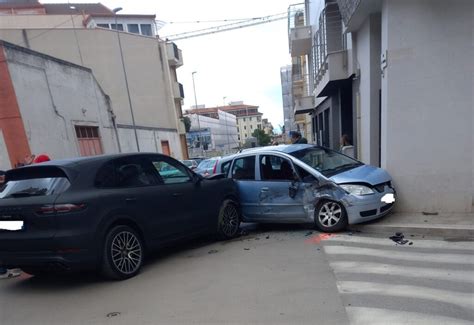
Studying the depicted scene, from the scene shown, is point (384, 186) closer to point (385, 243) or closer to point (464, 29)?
point (385, 243)

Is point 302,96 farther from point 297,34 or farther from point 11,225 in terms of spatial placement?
point 11,225

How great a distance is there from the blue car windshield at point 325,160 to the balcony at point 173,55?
32012 millimetres

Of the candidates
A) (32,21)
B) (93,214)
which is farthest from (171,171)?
(32,21)

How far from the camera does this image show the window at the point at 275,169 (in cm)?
668

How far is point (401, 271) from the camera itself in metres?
4.29

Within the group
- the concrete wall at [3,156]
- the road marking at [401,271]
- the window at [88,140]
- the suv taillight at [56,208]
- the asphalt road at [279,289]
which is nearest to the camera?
the asphalt road at [279,289]

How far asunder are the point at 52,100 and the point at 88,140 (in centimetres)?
323

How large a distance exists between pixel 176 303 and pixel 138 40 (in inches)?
1324

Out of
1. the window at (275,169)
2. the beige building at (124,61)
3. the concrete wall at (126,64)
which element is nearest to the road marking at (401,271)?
the window at (275,169)

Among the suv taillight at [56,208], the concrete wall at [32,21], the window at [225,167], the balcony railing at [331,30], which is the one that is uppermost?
the concrete wall at [32,21]

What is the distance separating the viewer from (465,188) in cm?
636

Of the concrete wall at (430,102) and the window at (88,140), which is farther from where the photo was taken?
the window at (88,140)

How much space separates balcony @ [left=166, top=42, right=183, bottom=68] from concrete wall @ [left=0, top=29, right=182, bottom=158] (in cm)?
92

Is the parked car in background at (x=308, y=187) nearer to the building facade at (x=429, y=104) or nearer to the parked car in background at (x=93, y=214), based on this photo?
the building facade at (x=429, y=104)
